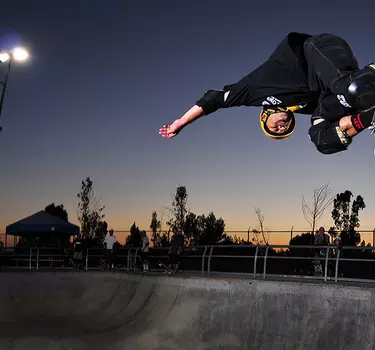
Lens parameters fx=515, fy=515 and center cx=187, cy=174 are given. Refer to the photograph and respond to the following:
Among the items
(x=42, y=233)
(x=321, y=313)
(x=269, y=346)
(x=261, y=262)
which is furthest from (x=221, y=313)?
(x=42, y=233)

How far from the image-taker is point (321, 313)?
1052cm

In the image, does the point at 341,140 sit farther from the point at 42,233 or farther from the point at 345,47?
the point at 42,233

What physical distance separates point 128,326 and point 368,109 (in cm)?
1311

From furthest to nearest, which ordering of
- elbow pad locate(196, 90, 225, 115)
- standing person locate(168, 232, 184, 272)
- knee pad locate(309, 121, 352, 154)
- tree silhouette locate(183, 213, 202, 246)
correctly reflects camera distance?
tree silhouette locate(183, 213, 202, 246) → standing person locate(168, 232, 184, 272) → elbow pad locate(196, 90, 225, 115) → knee pad locate(309, 121, 352, 154)

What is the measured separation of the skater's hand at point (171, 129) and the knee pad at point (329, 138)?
3.13 ft

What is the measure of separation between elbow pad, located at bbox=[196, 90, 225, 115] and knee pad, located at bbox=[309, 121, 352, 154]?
0.60 m

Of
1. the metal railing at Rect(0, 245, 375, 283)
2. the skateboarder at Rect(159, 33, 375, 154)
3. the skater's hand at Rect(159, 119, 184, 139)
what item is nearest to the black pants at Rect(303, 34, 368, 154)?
the skateboarder at Rect(159, 33, 375, 154)

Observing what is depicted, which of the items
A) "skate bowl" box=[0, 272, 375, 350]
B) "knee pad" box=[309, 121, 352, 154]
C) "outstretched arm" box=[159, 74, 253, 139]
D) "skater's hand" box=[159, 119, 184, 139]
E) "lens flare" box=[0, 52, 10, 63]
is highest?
"lens flare" box=[0, 52, 10, 63]

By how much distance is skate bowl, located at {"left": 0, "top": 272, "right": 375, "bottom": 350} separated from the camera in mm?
10234

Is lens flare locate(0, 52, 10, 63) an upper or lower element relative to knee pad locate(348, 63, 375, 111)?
upper

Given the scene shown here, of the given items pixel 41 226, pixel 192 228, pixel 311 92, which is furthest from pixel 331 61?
pixel 192 228

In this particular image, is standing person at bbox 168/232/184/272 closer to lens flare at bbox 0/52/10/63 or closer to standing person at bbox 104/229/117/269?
standing person at bbox 104/229/117/269

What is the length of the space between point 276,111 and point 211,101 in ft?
1.41

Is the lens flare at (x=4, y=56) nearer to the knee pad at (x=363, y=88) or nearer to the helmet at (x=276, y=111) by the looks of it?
the helmet at (x=276, y=111)
